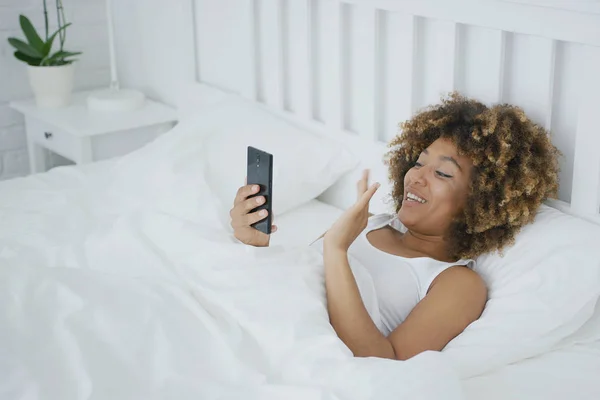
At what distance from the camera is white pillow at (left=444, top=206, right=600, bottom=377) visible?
1.35 metres

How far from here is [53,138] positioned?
2.61 metres

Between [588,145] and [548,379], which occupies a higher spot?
[588,145]

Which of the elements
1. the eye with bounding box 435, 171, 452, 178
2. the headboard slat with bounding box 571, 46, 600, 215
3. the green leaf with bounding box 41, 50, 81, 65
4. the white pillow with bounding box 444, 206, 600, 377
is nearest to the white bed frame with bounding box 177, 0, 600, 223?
the headboard slat with bounding box 571, 46, 600, 215

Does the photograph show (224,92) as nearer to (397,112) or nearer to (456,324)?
(397,112)

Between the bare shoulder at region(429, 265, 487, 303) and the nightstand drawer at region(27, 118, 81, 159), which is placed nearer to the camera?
the bare shoulder at region(429, 265, 487, 303)

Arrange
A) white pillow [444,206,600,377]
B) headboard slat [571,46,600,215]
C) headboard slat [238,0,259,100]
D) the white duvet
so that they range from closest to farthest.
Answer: the white duvet → white pillow [444,206,600,377] → headboard slat [571,46,600,215] → headboard slat [238,0,259,100]

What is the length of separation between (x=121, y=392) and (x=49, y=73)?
1.58 metres

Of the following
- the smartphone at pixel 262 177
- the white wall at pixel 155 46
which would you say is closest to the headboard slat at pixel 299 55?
the white wall at pixel 155 46

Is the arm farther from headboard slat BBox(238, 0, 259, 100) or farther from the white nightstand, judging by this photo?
the white nightstand

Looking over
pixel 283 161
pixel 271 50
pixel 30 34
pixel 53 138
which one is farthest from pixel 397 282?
pixel 30 34

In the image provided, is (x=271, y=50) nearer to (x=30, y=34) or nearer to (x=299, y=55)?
(x=299, y=55)

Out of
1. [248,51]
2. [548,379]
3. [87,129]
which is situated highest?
[248,51]

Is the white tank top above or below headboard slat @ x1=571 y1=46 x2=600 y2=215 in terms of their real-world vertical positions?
below

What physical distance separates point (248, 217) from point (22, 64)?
1498 mm
